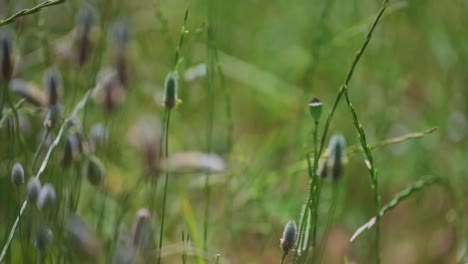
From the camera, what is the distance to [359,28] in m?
1.46

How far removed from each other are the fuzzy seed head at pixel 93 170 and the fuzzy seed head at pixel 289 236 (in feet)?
1.01

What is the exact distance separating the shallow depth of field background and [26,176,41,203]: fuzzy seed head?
0.49 feet

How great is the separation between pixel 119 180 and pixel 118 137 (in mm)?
87

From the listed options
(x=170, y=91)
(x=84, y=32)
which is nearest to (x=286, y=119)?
(x=84, y=32)

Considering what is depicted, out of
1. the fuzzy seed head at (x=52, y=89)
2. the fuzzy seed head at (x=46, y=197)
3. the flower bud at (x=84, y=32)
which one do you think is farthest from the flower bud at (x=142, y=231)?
the flower bud at (x=84, y=32)

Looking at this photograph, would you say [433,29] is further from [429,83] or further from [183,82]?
[183,82]

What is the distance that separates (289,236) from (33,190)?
284 millimetres

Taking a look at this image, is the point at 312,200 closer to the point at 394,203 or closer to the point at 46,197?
the point at 394,203

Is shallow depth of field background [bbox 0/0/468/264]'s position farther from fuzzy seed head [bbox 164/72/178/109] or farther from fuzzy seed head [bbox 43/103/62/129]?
fuzzy seed head [bbox 164/72/178/109]

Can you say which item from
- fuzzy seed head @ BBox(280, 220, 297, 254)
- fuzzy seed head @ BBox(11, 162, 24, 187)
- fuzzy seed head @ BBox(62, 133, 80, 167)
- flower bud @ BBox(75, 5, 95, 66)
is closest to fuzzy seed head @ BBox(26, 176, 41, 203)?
fuzzy seed head @ BBox(11, 162, 24, 187)

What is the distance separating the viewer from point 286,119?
1909 mm

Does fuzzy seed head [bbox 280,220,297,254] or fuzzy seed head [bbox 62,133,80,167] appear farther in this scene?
fuzzy seed head [bbox 62,133,80,167]

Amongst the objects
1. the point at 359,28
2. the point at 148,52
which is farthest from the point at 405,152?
the point at 148,52

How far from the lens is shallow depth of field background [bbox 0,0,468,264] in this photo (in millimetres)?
1443
